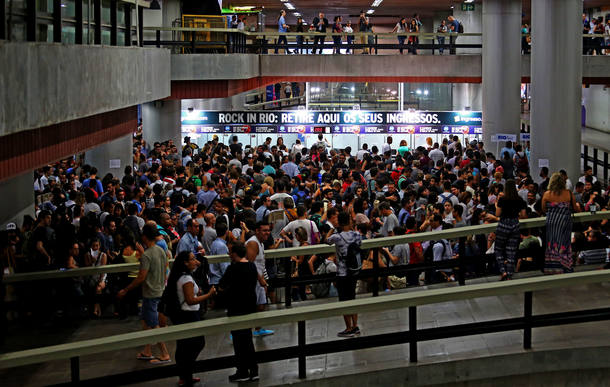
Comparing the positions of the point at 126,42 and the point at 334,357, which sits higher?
the point at 126,42

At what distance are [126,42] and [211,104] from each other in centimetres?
3069

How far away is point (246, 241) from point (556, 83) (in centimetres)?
1394

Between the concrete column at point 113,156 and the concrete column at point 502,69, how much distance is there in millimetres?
13178

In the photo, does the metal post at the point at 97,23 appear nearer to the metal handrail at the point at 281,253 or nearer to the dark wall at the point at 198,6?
the metal handrail at the point at 281,253

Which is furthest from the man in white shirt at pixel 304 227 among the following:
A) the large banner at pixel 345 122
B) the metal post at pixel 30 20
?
the large banner at pixel 345 122

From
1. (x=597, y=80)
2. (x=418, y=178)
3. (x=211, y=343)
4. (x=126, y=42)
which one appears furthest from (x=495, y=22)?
(x=211, y=343)

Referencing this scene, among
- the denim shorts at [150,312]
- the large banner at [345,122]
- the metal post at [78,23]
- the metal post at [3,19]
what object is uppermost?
the metal post at [78,23]

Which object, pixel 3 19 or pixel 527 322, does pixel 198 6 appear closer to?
pixel 3 19

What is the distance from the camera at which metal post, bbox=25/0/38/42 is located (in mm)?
10594

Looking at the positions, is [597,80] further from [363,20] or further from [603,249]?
[603,249]

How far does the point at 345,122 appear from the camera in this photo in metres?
32.0

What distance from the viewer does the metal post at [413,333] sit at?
8328 mm

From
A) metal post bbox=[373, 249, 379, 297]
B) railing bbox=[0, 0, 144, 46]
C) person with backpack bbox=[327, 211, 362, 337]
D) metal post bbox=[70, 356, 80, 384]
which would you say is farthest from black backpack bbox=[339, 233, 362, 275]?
railing bbox=[0, 0, 144, 46]

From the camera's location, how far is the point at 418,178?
64.1 ft
